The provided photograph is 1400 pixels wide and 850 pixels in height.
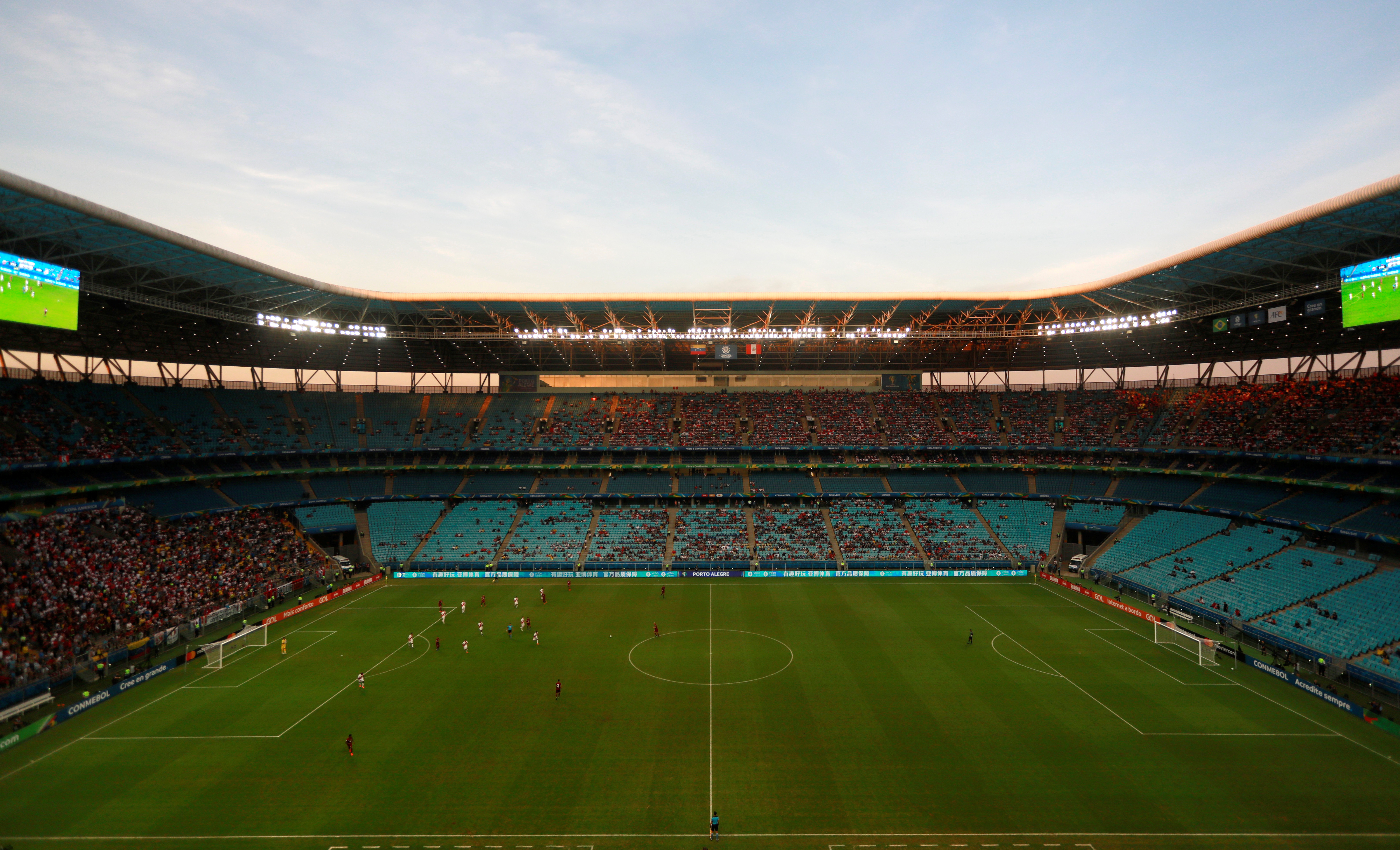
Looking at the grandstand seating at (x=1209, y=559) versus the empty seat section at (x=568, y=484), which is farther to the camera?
the empty seat section at (x=568, y=484)

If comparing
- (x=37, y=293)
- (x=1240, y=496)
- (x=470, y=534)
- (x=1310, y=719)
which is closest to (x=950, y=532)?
(x=1240, y=496)

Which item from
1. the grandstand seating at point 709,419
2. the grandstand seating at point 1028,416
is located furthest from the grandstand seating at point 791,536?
the grandstand seating at point 1028,416

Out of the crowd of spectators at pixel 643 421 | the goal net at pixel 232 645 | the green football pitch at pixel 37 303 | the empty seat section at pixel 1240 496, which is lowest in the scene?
the goal net at pixel 232 645

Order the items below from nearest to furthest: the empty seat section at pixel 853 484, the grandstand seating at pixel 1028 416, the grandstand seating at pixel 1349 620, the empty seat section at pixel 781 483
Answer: the grandstand seating at pixel 1349 620, the empty seat section at pixel 853 484, the empty seat section at pixel 781 483, the grandstand seating at pixel 1028 416

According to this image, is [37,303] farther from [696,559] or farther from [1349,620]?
[1349,620]

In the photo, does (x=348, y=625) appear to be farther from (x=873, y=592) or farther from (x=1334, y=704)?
(x=1334, y=704)

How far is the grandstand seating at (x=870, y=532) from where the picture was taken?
5253cm

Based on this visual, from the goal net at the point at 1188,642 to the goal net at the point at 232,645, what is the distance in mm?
48087

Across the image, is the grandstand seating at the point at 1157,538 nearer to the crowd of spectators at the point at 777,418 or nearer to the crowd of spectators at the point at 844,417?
the crowd of spectators at the point at 844,417

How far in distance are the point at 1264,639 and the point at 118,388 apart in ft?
277

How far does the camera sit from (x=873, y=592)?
44938mm

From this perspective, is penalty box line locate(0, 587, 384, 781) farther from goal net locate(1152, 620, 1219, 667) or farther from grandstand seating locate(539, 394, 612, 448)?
goal net locate(1152, 620, 1219, 667)

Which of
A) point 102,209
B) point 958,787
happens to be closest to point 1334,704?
point 958,787

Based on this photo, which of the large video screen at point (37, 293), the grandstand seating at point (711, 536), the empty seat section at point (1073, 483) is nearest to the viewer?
the large video screen at point (37, 293)
